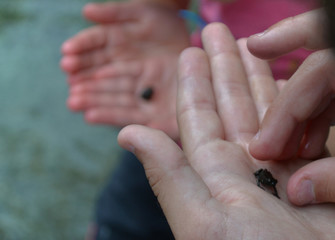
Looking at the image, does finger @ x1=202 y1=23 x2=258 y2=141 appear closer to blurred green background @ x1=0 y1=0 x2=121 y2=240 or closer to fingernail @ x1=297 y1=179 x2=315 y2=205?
fingernail @ x1=297 y1=179 x2=315 y2=205

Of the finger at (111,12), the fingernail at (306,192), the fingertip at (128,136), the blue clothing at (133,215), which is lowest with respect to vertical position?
the blue clothing at (133,215)

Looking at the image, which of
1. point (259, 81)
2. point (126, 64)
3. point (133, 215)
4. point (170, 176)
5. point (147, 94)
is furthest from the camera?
point (126, 64)

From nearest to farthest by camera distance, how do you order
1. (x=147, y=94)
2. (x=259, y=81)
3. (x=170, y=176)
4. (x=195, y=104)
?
(x=170, y=176), (x=195, y=104), (x=259, y=81), (x=147, y=94)

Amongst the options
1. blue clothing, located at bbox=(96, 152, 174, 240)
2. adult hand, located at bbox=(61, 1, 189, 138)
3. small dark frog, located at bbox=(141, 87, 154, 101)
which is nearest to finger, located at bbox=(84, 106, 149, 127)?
adult hand, located at bbox=(61, 1, 189, 138)

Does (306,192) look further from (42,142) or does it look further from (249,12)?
(42,142)

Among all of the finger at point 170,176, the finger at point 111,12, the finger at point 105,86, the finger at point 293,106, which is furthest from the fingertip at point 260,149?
the finger at point 111,12

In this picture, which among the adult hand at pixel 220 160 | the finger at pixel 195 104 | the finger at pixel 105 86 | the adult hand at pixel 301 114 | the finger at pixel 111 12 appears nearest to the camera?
the adult hand at pixel 220 160

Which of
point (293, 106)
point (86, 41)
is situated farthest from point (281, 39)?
point (86, 41)

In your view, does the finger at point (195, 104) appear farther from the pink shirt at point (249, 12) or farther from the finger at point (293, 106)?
the pink shirt at point (249, 12)
